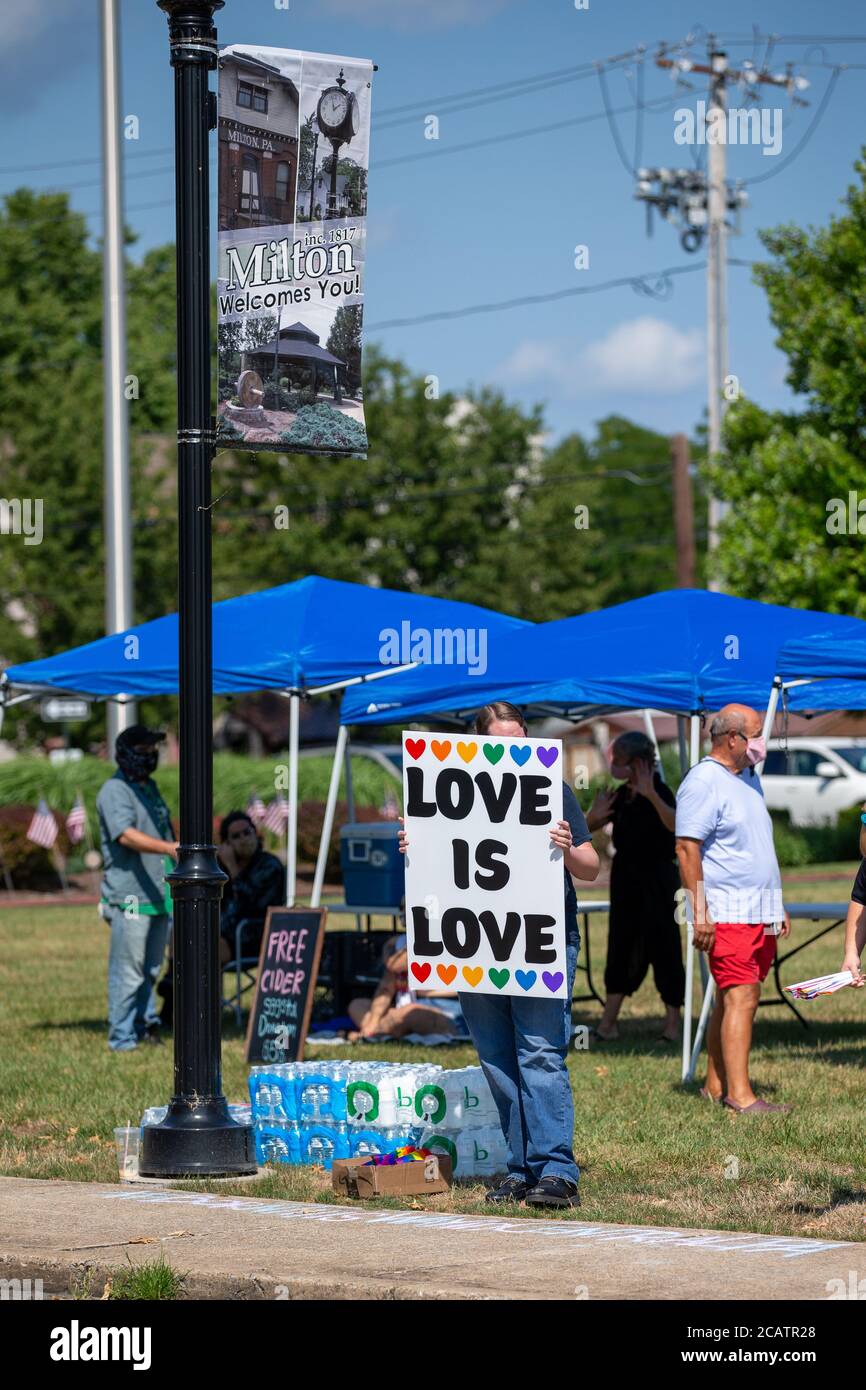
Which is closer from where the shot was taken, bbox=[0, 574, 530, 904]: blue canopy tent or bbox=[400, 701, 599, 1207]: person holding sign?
bbox=[400, 701, 599, 1207]: person holding sign

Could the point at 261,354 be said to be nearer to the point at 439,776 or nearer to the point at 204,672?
the point at 204,672

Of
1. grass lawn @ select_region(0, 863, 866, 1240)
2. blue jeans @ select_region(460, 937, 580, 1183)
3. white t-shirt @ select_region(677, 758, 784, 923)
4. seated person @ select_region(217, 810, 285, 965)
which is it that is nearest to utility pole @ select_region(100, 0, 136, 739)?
grass lawn @ select_region(0, 863, 866, 1240)

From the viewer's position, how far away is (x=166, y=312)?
188ft

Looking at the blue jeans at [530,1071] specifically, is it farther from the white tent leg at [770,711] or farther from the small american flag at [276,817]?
the small american flag at [276,817]

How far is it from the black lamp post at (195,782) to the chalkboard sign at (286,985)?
3.58 metres

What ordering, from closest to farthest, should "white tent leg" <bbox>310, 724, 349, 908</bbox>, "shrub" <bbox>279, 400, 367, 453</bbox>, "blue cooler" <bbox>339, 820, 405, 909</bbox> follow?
"shrub" <bbox>279, 400, 367, 453</bbox>, "white tent leg" <bbox>310, 724, 349, 908</bbox>, "blue cooler" <bbox>339, 820, 405, 909</bbox>

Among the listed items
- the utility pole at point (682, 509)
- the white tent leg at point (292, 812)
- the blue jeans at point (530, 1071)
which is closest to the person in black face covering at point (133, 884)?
the white tent leg at point (292, 812)

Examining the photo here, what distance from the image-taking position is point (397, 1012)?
1382cm

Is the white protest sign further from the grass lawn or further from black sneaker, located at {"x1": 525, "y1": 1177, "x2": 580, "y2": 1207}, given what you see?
the grass lawn

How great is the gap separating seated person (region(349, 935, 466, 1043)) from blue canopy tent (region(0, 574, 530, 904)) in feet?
3.17

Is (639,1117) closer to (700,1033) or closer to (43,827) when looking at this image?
(700,1033)

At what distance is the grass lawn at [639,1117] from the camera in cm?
811

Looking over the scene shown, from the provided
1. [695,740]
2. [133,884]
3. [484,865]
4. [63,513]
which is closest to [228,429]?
[484,865]

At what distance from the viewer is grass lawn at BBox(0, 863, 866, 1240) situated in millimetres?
8109
